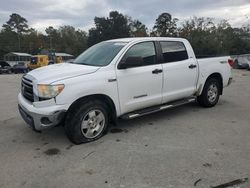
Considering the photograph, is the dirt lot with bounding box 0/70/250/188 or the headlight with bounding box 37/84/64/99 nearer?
the dirt lot with bounding box 0/70/250/188

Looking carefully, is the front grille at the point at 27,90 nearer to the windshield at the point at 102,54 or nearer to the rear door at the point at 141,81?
the windshield at the point at 102,54

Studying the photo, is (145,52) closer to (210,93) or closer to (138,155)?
(138,155)

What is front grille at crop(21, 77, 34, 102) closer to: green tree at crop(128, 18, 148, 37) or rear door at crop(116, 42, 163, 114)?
rear door at crop(116, 42, 163, 114)

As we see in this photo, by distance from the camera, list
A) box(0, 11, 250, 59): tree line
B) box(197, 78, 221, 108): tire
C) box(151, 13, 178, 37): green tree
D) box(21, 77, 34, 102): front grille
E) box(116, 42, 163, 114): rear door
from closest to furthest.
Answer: box(21, 77, 34, 102): front grille < box(116, 42, 163, 114): rear door < box(197, 78, 221, 108): tire < box(0, 11, 250, 59): tree line < box(151, 13, 178, 37): green tree

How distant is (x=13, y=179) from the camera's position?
12.0 ft

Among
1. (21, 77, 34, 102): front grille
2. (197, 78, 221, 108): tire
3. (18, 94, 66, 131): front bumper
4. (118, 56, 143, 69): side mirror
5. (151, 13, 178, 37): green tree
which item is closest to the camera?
(18, 94, 66, 131): front bumper

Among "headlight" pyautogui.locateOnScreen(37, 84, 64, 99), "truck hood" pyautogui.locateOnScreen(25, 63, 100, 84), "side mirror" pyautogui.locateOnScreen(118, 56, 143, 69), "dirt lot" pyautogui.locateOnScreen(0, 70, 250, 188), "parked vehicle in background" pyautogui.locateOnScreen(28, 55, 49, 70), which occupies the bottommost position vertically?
"dirt lot" pyautogui.locateOnScreen(0, 70, 250, 188)

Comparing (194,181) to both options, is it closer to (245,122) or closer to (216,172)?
(216,172)

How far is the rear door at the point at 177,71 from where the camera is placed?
19.5 ft

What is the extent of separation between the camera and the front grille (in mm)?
4777

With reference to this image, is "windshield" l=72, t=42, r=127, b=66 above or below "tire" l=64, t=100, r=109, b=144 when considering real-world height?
above

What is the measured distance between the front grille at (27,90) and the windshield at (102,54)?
3.84 ft

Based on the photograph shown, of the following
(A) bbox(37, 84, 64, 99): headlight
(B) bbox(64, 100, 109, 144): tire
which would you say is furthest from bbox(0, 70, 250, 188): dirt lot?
(A) bbox(37, 84, 64, 99): headlight

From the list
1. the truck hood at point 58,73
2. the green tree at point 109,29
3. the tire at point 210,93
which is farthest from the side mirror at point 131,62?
the green tree at point 109,29
